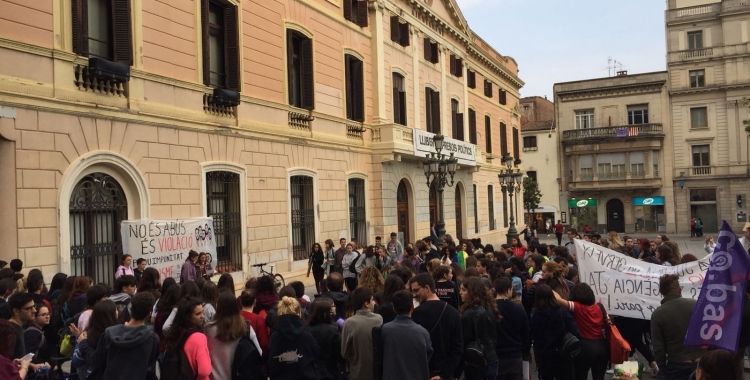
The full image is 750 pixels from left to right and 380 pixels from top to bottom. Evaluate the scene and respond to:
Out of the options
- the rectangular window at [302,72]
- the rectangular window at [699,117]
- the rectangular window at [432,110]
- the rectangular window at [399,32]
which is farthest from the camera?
the rectangular window at [699,117]

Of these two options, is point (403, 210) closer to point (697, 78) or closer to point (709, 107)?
point (709, 107)

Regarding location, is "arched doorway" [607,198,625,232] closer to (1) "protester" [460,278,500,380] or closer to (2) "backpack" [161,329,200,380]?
(1) "protester" [460,278,500,380]

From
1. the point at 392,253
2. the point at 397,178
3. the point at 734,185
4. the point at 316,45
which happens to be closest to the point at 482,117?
the point at 397,178

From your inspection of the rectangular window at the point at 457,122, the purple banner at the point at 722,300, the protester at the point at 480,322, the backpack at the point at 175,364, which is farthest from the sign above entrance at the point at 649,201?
the backpack at the point at 175,364

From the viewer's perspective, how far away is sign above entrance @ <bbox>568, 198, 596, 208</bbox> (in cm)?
5162

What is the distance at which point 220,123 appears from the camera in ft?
49.1

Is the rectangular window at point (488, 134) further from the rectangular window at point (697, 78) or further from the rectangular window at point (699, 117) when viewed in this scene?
the rectangular window at point (697, 78)

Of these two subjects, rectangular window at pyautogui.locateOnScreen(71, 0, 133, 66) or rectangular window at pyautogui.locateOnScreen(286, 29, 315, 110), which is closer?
rectangular window at pyautogui.locateOnScreen(71, 0, 133, 66)

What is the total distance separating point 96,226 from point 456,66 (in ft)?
71.8

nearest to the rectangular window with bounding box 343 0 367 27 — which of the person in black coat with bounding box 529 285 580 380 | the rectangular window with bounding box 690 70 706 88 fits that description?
the person in black coat with bounding box 529 285 580 380

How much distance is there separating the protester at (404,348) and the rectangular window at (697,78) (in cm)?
4947

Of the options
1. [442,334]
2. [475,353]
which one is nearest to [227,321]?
[442,334]

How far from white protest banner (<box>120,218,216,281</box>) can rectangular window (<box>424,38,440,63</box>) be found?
52.1ft

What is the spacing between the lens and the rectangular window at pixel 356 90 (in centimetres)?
2139
